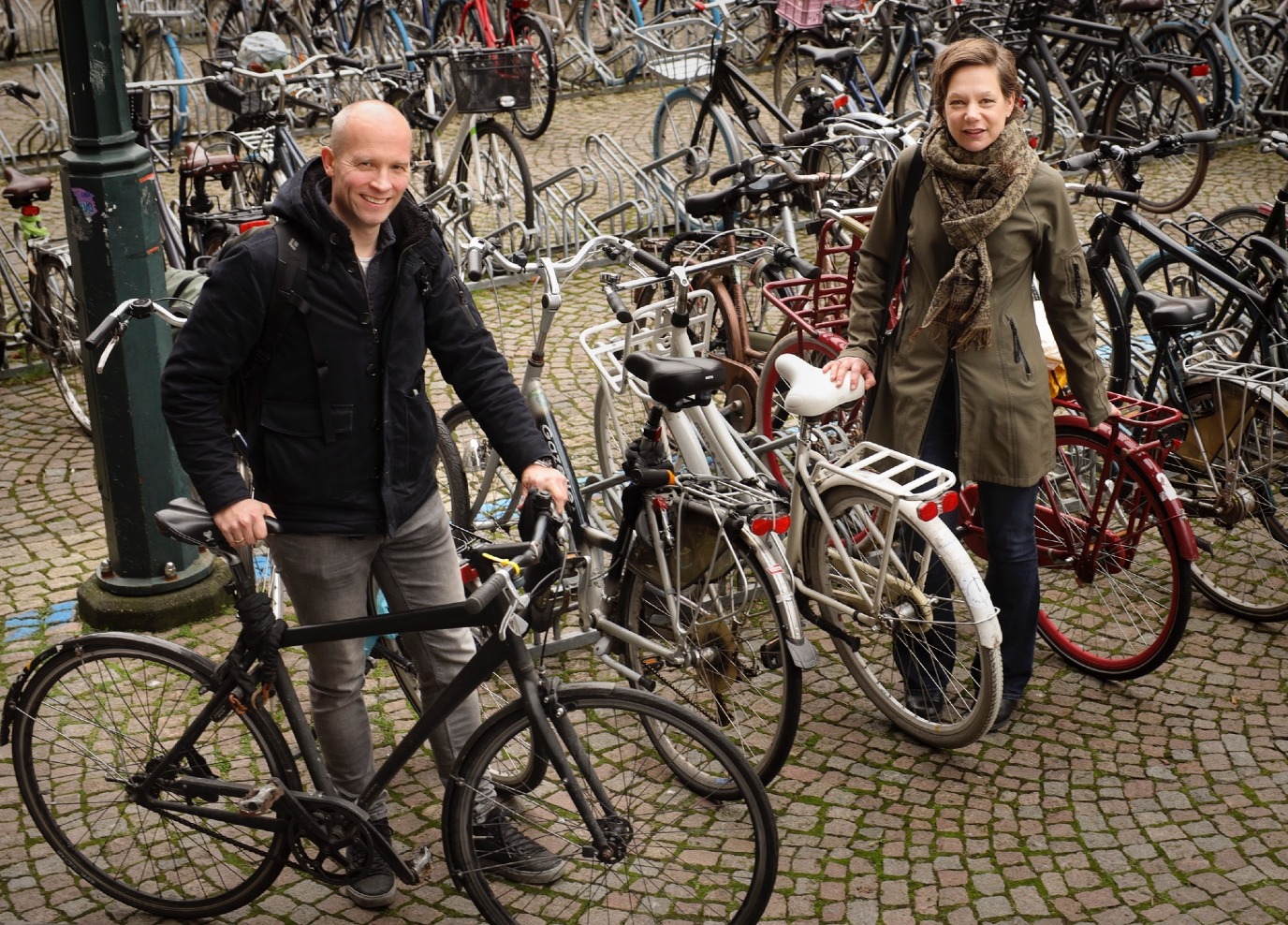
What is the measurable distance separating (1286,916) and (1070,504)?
6.82ft

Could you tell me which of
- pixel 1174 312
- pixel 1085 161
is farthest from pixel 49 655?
pixel 1085 161

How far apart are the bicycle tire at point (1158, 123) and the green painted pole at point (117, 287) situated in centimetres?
668

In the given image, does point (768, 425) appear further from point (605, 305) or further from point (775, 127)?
point (775, 127)

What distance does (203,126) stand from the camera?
471 inches

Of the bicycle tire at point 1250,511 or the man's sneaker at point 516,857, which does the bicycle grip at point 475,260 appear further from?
the bicycle tire at point 1250,511

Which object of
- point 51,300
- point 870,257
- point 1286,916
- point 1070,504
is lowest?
point 1286,916

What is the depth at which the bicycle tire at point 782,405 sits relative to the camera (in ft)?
17.6

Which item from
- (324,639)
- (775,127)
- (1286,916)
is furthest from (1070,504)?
(775,127)

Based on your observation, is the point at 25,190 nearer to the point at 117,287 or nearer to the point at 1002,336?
the point at 117,287

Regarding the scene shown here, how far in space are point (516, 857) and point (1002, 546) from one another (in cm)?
165

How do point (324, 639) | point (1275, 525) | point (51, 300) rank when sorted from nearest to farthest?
point (324, 639) → point (1275, 525) → point (51, 300)

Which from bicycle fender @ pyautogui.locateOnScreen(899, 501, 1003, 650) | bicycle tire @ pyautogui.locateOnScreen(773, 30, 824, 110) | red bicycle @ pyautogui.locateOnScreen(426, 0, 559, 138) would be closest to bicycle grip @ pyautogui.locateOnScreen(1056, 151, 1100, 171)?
bicycle fender @ pyautogui.locateOnScreen(899, 501, 1003, 650)

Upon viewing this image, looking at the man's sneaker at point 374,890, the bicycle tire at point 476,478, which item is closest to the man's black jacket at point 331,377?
the man's sneaker at point 374,890

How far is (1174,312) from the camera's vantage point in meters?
4.70
